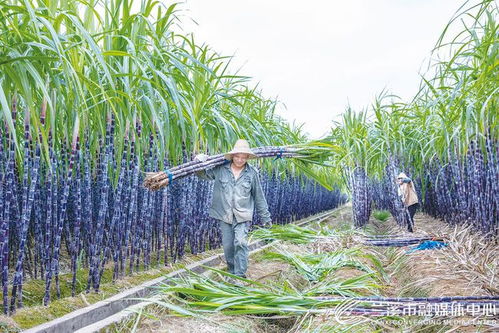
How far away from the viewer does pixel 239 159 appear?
3.56 meters

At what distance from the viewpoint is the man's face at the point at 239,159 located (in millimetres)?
3553

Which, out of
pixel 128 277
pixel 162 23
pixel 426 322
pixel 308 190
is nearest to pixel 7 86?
pixel 162 23

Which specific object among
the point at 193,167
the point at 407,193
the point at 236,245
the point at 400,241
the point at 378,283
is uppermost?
the point at 193,167

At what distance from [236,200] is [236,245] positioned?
13.0 inches

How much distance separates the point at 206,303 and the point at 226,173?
52.5 inches

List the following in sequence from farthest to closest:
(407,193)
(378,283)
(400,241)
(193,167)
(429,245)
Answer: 1. (407,193)
2. (400,241)
3. (429,245)
4. (378,283)
5. (193,167)

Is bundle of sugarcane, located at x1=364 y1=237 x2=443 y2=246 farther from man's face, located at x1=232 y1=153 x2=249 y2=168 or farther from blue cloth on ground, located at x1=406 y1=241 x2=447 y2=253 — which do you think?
man's face, located at x1=232 y1=153 x2=249 y2=168

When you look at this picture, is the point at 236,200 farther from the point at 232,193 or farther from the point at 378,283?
the point at 378,283

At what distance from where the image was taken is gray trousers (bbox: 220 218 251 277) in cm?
348

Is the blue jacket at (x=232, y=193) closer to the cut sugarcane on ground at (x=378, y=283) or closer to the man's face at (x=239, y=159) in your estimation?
the man's face at (x=239, y=159)

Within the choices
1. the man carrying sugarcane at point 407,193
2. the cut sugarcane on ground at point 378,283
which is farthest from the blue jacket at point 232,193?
the man carrying sugarcane at point 407,193

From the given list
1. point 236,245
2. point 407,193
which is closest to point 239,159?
point 236,245

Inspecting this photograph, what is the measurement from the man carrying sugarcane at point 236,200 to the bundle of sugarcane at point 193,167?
5cm

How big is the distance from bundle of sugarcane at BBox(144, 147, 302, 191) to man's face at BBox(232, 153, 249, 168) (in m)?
0.10
